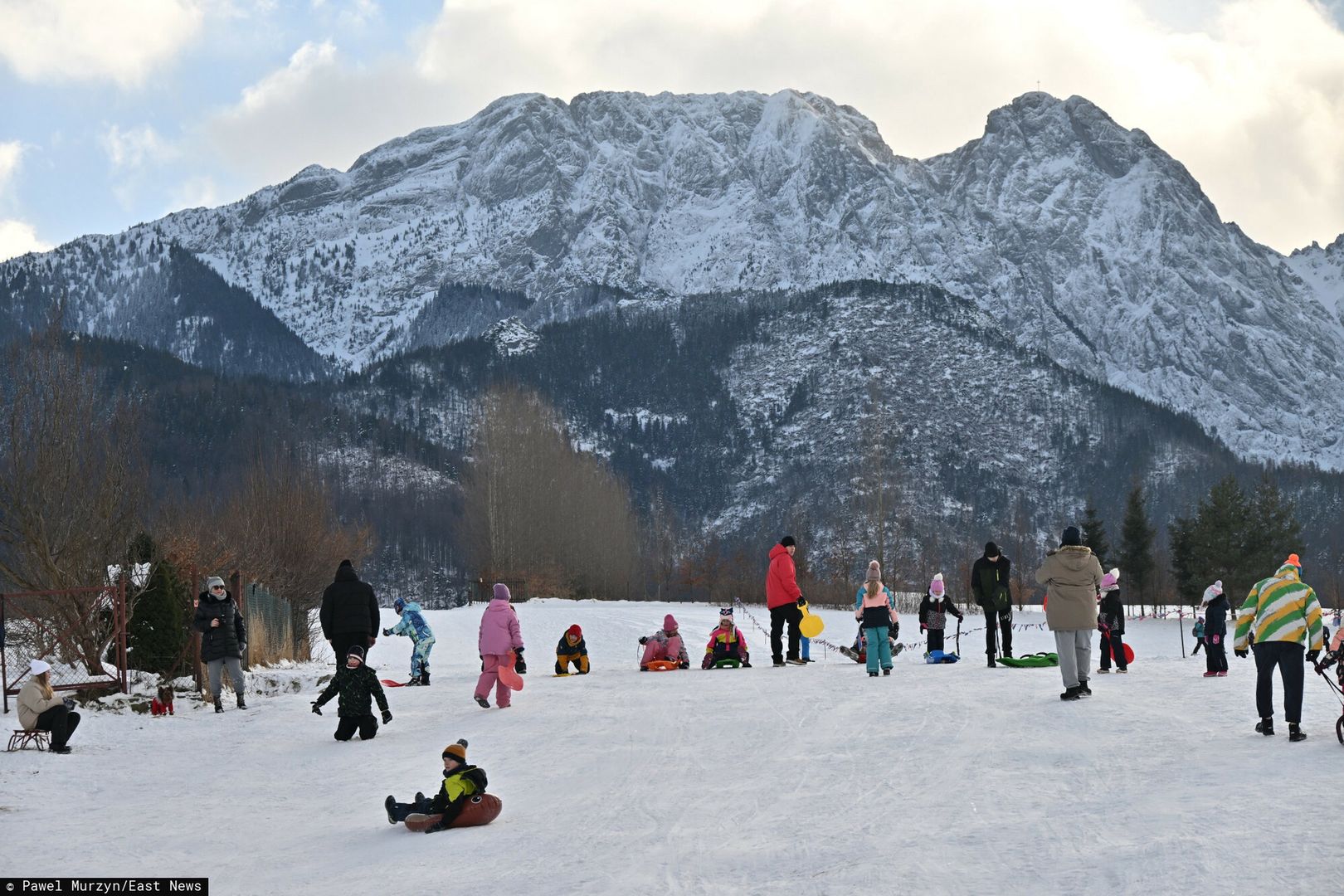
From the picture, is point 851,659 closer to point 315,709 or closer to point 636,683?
point 636,683

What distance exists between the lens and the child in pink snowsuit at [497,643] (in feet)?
55.0

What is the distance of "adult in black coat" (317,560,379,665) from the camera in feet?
51.5

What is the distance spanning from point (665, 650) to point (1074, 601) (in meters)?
8.86

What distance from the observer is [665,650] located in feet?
73.7

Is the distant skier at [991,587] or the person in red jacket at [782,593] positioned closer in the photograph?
the distant skier at [991,587]

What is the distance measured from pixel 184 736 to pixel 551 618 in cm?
3182

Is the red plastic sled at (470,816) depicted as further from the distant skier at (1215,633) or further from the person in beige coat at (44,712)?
the distant skier at (1215,633)

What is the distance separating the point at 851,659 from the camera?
84.7 ft

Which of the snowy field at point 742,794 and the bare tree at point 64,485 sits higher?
the bare tree at point 64,485

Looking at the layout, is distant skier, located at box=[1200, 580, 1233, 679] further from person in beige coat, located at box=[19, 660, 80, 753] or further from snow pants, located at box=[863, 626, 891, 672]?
person in beige coat, located at box=[19, 660, 80, 753]

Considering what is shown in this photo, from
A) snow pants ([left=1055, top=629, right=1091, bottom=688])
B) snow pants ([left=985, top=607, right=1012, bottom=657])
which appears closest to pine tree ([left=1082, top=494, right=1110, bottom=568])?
snow pants ([left=985, top=607, right=1012, bottom=657])

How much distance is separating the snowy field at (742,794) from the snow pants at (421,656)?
3.62 meters

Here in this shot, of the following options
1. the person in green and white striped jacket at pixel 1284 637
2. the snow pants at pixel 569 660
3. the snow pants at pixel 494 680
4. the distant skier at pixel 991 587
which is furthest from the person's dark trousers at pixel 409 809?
the distant skier at pixel 991 587

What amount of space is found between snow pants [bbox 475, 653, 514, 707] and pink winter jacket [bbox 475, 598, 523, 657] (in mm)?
63
